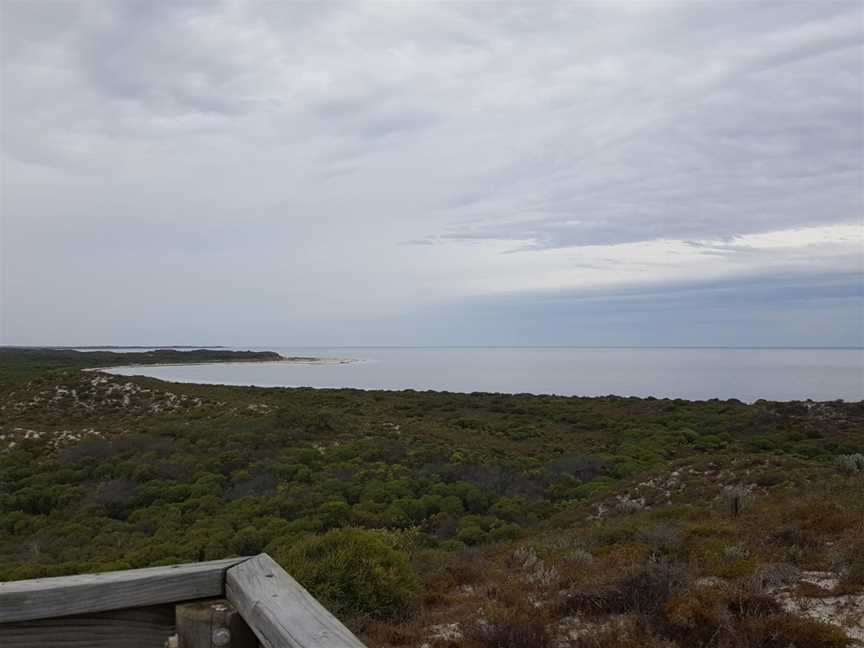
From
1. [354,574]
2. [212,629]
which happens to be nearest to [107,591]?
[212,629]

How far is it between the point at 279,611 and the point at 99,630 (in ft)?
1.74

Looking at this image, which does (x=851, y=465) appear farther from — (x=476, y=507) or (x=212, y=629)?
(x=212, y=629)

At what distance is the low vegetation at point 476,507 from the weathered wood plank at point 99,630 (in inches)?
165

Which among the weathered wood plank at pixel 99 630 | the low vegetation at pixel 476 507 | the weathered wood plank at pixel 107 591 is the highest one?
the weathered wood plank at pixel 107 591

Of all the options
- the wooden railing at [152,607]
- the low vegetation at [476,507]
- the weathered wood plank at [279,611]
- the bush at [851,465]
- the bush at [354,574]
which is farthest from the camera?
the bush at [851,465]

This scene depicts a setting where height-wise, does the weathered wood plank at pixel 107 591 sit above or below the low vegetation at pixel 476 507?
above

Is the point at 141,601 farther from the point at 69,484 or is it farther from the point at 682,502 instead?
the point at 69,484

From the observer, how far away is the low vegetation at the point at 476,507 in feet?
19.1

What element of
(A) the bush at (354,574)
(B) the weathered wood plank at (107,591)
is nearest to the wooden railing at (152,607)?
(B) the weathered wood plank at (107,591)

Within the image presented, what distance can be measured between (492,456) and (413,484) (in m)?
5.28

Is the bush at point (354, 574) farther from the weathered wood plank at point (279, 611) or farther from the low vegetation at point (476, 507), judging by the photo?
the weathered wood plank at point (279, 611)

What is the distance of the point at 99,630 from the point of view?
1595mm

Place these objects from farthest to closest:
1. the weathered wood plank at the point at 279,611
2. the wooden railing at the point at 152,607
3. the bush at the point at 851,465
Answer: the bush at the point at 851,465
the wooden railing at the point at 152,607
the weathered wood plank at the point at 279,611

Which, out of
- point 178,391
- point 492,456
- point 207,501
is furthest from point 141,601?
point 178,391
